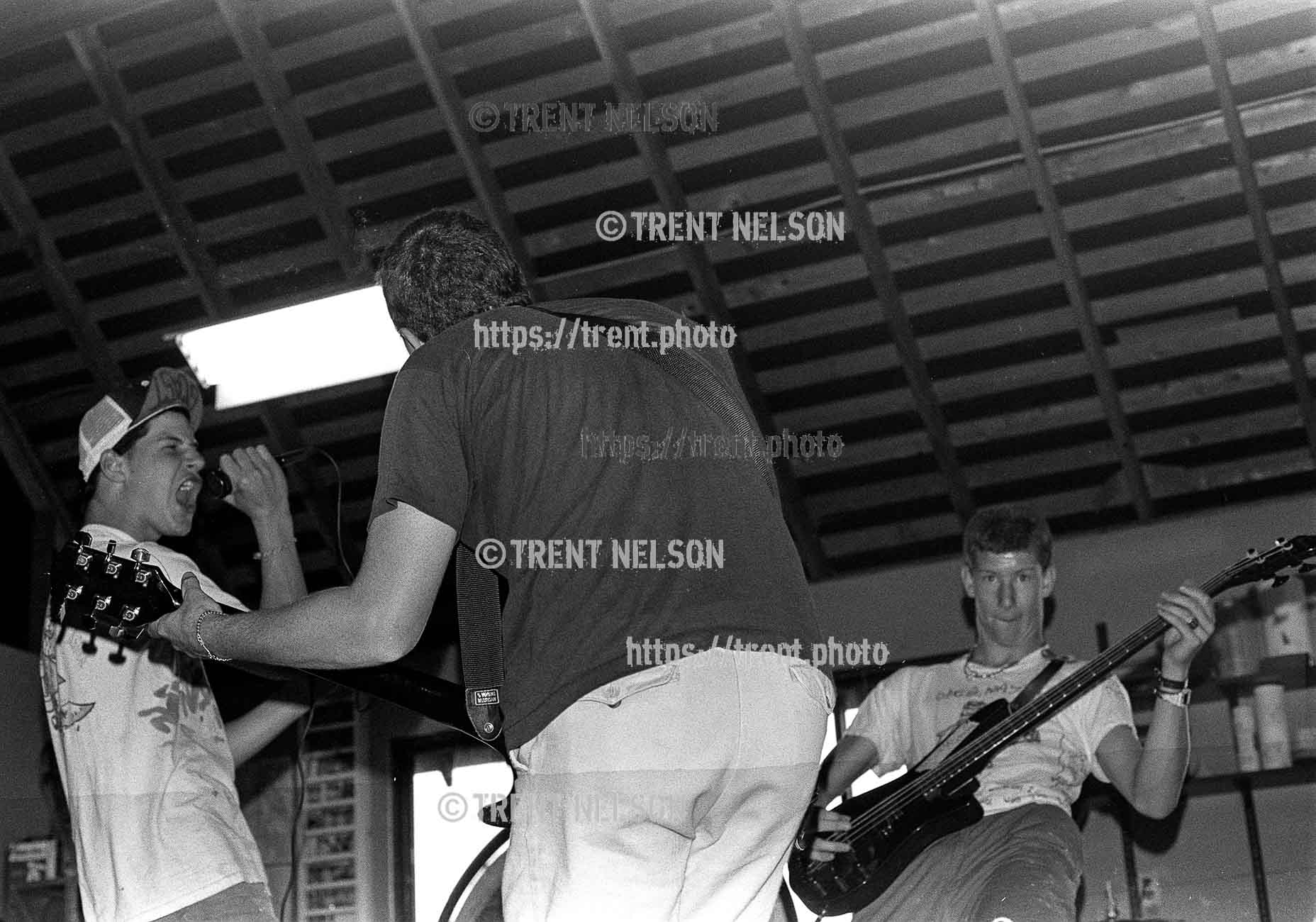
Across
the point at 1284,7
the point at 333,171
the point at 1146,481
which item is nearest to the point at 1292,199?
the point at 1284,7

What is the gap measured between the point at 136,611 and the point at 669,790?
3.39ft

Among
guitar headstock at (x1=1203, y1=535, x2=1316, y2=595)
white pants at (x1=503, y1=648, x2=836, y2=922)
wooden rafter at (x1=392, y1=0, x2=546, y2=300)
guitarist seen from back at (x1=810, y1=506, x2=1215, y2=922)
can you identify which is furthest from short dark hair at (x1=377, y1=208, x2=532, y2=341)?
wooden rafter at (x1=392, y1=0, x2=546, y2=300)

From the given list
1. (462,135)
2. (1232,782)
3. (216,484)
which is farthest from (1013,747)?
(462,135)

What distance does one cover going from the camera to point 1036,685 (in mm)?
2770

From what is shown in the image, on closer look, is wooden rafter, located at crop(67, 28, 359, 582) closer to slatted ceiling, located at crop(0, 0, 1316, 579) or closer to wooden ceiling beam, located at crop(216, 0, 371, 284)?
slatted ceiling, located at crop(0, 0, 1316, 579)

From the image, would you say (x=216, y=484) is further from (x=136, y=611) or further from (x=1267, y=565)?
(x=1267, y=565)

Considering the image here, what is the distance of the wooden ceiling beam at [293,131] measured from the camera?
4.06m

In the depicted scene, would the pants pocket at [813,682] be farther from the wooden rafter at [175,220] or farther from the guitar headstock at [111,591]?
the wooden rafter at [175,220]

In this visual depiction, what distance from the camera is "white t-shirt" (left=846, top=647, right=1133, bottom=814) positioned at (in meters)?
2.68

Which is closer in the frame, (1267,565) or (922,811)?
(922,811)

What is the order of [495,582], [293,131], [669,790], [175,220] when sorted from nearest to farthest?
[669,790] < [495,582] < [293,131] < [175,220]

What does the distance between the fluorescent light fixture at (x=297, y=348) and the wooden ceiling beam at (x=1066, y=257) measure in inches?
70.9

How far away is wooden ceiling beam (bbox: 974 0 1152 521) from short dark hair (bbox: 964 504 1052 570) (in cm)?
127

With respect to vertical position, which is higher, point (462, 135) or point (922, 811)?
point (462, 135)
